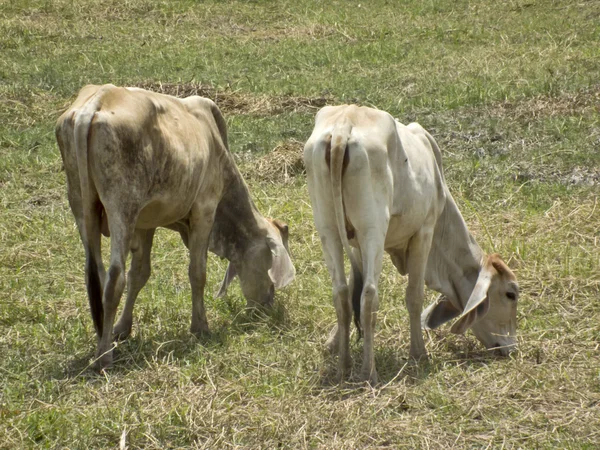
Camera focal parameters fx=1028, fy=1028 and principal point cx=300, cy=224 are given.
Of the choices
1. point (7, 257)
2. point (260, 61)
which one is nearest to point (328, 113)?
point (7, 257)

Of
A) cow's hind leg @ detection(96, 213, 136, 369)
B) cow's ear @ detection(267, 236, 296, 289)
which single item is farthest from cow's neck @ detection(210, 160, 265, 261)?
cow's hind leg @ detection(96, 213, 136, 369)

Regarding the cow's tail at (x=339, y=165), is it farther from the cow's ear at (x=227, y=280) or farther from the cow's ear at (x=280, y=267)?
the cow's ear at (x=227, y=280)

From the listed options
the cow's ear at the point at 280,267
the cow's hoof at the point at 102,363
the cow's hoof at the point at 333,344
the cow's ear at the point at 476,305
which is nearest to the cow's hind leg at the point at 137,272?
the cow's hoof at the point at 102,363

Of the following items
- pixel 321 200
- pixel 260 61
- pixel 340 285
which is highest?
pixel 321 200

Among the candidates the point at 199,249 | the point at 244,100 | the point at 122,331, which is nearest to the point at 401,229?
the point at 199,249

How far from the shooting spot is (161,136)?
18.1ft

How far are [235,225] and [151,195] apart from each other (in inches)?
46.4

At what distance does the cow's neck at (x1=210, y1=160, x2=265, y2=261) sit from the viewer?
6520 mm

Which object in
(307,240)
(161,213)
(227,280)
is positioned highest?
(161,213)

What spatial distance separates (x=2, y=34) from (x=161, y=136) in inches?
372

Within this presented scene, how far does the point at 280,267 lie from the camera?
634 cm

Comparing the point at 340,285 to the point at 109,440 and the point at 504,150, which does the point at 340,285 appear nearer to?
the point at 109,440

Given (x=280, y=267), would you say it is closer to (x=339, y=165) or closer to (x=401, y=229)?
(x=401, y=229)

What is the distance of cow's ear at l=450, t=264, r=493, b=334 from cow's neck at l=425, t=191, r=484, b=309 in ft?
0.61
